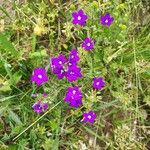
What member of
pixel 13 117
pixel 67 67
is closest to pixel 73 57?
pixel 67 67

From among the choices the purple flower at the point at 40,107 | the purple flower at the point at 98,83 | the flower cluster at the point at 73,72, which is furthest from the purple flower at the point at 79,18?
the purple flower at the point at 40,107

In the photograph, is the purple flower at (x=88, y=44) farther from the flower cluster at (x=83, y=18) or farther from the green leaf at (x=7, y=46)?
the green leaf at (x=7, y=46)

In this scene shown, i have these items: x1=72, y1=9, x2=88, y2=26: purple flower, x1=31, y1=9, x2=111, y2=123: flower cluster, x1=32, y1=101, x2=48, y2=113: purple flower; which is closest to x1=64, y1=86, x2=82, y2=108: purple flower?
x1=31, y1=9, x2=111, y2=123: flower cluster

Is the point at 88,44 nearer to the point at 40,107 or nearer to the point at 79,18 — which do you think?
the point at 79,18

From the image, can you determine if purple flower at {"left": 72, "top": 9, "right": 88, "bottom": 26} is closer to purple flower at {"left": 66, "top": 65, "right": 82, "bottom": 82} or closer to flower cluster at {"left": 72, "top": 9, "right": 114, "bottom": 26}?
flower cluster at {"left": 72, "top": 9, "right": 114, "bottom": 26}

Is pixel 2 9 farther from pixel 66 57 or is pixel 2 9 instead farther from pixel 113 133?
pixel 113 133

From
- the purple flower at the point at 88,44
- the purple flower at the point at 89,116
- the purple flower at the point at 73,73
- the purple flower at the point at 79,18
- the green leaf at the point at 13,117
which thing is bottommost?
the purple flower at the point at 89,116
